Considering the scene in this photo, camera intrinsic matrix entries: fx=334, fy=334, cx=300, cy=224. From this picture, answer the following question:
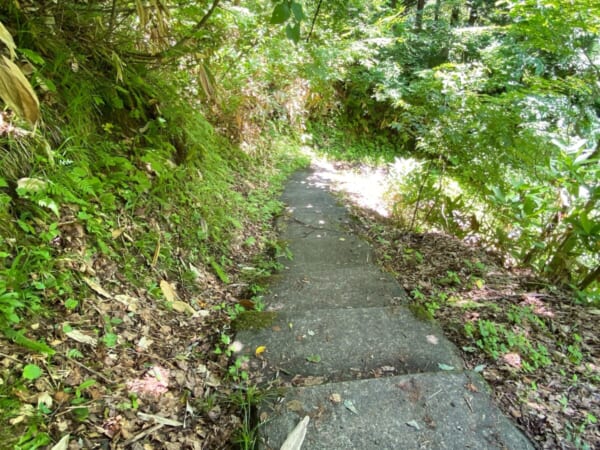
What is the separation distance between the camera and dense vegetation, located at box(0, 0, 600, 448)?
1.31 metres

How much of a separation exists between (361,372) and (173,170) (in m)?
1.80

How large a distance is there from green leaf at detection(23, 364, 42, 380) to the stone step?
80cm

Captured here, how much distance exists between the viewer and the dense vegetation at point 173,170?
4.31 ft

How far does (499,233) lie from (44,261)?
3.25m

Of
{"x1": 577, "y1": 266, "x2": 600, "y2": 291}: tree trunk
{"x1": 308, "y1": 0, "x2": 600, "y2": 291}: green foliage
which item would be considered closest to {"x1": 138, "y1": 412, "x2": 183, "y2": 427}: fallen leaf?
{"x1": 308, "y1": 0, "x2": 600, "y2": 291}: green foliage

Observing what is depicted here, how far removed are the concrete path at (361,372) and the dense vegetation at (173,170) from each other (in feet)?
0.98

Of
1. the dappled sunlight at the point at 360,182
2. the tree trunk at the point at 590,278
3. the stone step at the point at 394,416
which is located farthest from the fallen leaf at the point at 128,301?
the dappled sunlight at the point at 360,182

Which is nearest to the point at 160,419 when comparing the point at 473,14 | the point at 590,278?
the point at 590,278

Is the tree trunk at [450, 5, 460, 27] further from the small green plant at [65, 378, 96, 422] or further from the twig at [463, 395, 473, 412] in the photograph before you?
the small green plant at [65, 378, 96, 422]

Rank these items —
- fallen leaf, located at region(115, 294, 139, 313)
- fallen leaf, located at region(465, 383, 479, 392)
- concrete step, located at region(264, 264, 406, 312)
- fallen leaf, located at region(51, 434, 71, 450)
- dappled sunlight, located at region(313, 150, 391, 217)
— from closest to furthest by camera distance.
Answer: fallen leaf, located at region(51, 434, 71, 450) < fallen leaf, located at region(465, 383, 479, 392) < fallen leaf, located at region(115, 294, 139, 313) < concrete step, located at region(264, 264, 406, 312) < dappled sunlight, located at region(313, 150, 391, 217)

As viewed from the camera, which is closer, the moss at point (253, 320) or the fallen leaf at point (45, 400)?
the fallen leaf at point (45, 400)

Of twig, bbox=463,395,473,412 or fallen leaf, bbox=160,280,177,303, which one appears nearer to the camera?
twig, bbox=463,395,473,412

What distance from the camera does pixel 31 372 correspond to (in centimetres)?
112

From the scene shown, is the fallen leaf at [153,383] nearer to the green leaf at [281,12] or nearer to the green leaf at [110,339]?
the green leaf at [110,339]
